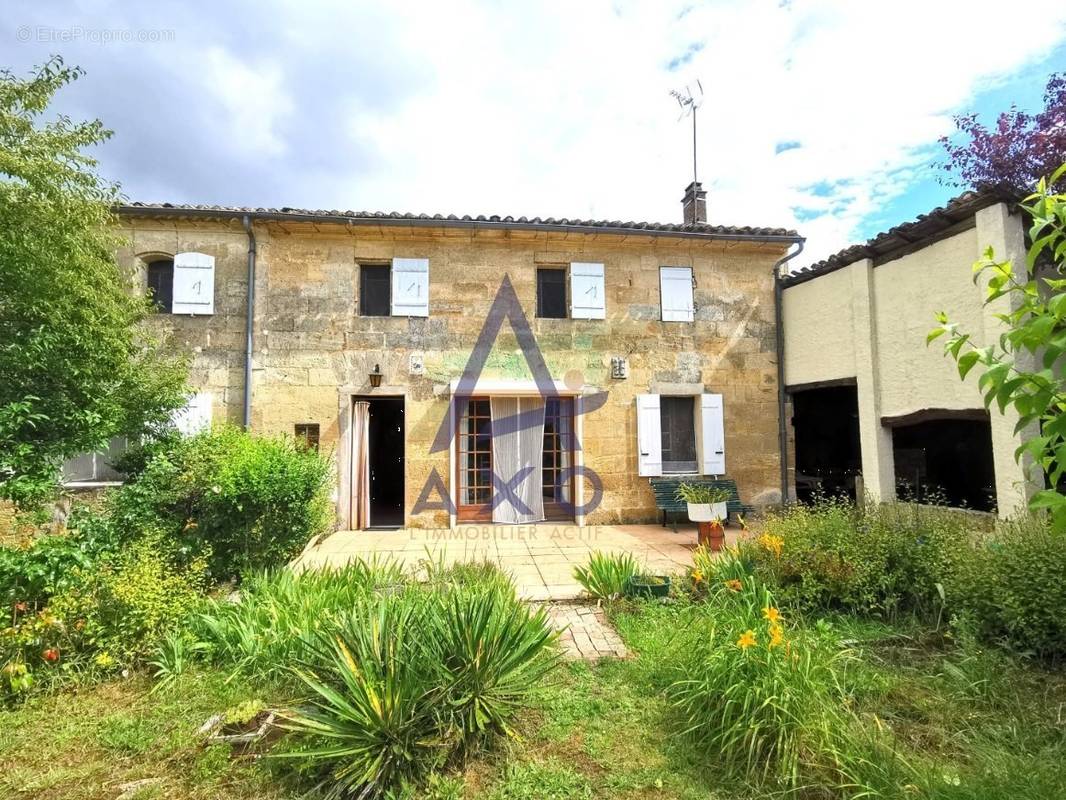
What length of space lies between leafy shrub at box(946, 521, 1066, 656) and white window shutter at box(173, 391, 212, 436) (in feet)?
28.6

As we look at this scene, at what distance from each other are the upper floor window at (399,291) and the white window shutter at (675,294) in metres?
3.93

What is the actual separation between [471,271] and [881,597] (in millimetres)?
6665

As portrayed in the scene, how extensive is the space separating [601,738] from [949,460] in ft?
30.7

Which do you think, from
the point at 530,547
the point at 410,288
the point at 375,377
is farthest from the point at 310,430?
the point at 530,547

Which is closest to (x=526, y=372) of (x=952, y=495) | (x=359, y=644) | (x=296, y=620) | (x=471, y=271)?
(x=471, y=271)

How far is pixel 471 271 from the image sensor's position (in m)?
8.04

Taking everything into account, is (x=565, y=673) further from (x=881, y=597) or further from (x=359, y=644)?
(x=881, y=597)

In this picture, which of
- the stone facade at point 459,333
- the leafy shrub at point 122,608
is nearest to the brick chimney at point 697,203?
the stone facade at point 459,333

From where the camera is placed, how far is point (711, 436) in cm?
832

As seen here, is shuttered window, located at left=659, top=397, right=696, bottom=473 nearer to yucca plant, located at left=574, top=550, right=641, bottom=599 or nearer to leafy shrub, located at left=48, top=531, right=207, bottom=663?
yucca plant, located at left=574, top=550, right=641, bottom=599

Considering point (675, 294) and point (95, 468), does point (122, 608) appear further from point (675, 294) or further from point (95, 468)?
point (675, 294)

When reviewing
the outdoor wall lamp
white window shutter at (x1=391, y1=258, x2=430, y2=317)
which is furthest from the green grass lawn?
white window shutter at (x1=391, y1=258, x2=430, y2=317)

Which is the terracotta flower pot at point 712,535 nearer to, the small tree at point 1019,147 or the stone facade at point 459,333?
the stone facade at point 459,333

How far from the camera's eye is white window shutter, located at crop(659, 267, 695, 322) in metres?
8.41
